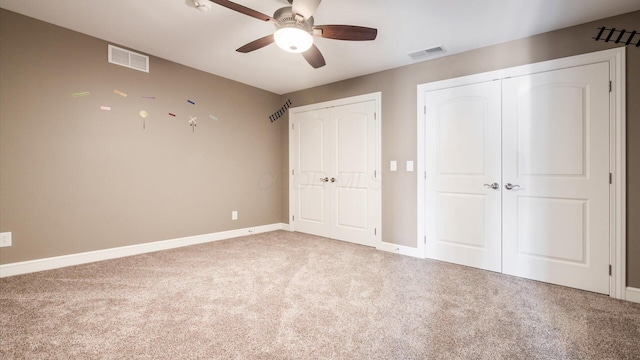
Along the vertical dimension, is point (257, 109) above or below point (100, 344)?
above

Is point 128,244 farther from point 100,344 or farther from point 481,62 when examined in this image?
point 481,62

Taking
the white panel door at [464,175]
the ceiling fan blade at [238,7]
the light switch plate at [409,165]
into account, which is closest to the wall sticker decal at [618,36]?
the white panel door at [464,175]

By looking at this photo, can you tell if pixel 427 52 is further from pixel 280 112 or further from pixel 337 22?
pixel 280 112

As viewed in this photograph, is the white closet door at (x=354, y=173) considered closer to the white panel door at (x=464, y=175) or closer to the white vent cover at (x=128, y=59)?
the white panel door at (x=464, y=175)

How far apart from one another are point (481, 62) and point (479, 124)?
0.69 meters

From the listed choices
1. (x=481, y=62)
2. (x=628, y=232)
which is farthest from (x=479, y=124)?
(x=628, y=232)

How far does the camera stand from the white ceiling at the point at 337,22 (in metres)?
2.39

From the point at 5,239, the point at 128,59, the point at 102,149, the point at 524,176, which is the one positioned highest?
the point at 128,59

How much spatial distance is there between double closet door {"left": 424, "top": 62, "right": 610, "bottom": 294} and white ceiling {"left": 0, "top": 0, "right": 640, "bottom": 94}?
20.2 inches

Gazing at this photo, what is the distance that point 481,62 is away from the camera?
3.12 metres

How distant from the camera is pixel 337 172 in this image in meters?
4.43

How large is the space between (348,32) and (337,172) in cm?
239

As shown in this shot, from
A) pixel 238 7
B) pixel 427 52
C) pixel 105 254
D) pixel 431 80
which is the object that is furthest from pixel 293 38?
pixel 105 254

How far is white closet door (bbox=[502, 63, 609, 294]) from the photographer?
2.51 metres
